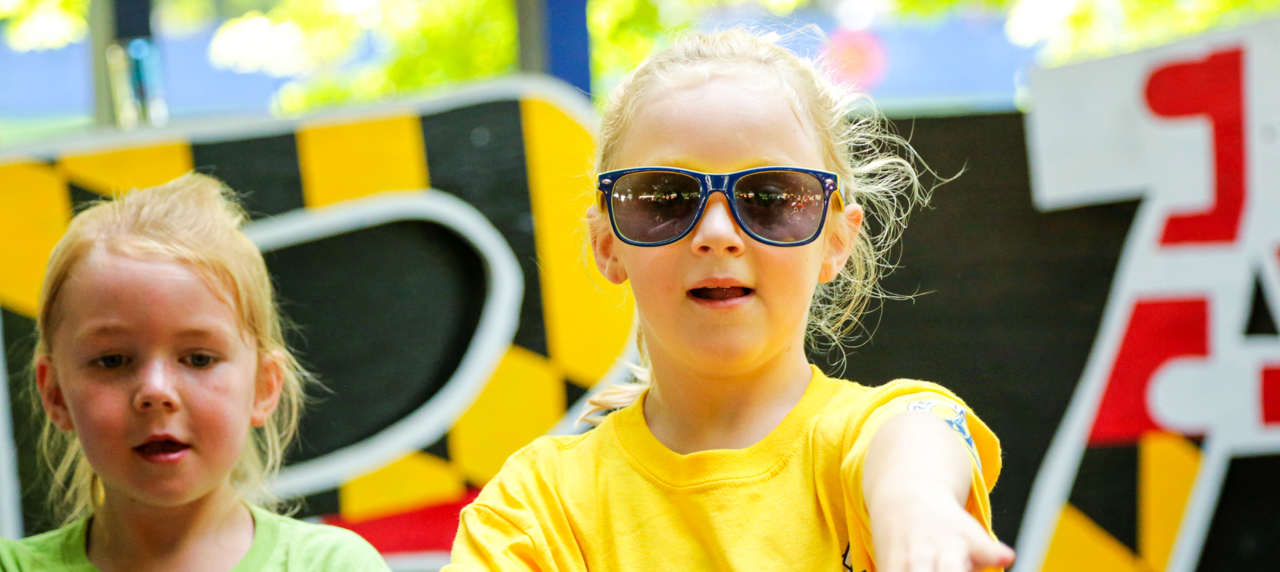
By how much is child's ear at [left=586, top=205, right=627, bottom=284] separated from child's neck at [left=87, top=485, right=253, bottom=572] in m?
0.77

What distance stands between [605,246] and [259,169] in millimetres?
1992

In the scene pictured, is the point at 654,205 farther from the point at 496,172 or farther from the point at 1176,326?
the point at 1176,326

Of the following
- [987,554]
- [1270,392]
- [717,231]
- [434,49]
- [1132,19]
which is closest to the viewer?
[987,554]

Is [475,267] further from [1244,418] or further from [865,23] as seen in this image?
[865,23]

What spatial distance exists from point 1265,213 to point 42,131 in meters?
4.76

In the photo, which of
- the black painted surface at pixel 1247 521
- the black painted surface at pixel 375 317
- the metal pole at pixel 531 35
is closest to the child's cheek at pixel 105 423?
the black painted surface at pixel 375 317

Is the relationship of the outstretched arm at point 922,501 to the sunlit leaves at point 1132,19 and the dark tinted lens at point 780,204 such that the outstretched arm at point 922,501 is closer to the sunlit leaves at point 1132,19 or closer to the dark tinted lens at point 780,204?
the dark tinted lens at point 780,204

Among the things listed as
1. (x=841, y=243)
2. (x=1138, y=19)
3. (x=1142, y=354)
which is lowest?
(x=1142, y=354)

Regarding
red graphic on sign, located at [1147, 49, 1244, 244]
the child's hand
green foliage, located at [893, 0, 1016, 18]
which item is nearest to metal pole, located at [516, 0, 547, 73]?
red graphic on sign, located at [1147, 49, 1244, 244]

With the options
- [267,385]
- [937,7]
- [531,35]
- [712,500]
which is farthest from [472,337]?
[937,7]

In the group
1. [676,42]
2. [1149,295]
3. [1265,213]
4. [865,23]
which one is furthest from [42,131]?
[865,23]

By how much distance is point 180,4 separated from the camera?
5172 millimetres

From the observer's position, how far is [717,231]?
4.42 feet

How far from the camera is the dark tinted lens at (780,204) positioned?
53.8 inches
